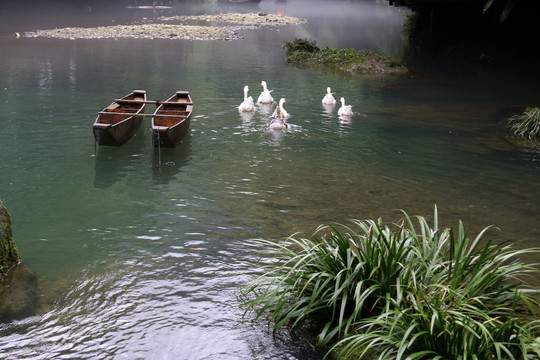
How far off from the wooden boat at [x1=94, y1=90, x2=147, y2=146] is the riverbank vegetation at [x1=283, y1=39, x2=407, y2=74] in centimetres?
1417

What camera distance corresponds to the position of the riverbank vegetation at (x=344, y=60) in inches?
1024

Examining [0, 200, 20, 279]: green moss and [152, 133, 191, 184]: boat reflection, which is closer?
[0, 200, 20, 279]: green moss

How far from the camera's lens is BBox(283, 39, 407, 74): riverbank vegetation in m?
26.0

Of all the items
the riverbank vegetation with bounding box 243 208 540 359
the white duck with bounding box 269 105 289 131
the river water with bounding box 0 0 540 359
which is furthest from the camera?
the white duck with bounding box 269 105 289 131

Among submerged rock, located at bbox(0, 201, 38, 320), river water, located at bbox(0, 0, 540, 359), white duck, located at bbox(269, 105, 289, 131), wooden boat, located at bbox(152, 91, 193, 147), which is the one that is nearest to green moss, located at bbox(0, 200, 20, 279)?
submerged rock, located at bbox(0, 201, 38, 320)

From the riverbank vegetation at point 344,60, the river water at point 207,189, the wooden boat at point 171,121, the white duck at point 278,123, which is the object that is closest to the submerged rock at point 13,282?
the river water at point 207,189

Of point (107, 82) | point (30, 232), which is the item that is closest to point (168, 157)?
point (30, 232)

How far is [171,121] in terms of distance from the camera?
13125mm

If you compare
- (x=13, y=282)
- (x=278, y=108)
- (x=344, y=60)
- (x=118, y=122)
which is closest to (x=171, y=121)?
(x=118, y=122)

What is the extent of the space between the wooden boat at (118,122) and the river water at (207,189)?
0.33m

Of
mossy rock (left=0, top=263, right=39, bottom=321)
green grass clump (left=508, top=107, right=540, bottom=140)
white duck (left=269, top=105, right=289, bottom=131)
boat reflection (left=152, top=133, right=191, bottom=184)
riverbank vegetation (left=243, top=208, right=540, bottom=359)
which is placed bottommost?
boat reflection (left=152, top=133, right=191, bottom=184)

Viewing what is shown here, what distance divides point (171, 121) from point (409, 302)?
9518mm

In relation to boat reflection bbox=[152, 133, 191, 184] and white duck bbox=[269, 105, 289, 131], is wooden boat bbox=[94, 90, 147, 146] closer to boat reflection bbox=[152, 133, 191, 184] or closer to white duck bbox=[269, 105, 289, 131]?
boat reflection bbox=[152, 133, 191, 184]

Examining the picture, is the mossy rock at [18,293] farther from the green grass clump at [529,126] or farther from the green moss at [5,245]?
the green grass clump at [529,126]
